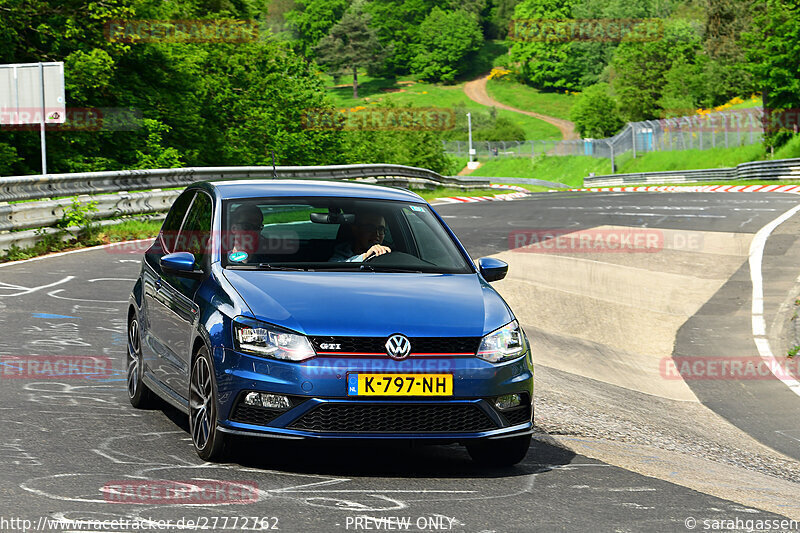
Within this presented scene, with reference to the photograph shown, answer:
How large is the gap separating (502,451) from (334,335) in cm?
132

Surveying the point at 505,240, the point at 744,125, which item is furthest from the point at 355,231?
the point at 744,125

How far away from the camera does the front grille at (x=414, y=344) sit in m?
5.98

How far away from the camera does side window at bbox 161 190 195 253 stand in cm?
812

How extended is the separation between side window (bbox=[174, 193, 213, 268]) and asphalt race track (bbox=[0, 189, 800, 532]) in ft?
3.76

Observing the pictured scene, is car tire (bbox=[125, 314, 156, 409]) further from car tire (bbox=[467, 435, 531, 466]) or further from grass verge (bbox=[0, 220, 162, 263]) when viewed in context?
grass verge (bbox=[0, 220, 162, 263])

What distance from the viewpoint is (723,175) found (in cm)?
5897

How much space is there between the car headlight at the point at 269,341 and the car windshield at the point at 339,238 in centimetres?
84

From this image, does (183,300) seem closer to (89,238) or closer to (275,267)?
(275,267)

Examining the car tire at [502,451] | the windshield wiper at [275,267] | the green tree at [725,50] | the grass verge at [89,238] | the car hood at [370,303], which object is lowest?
the grass verge at [89,238]

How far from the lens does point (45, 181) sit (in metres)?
18.2

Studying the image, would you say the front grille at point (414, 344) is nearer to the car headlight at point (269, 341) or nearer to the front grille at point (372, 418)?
the car headlight at point (269, 341)
